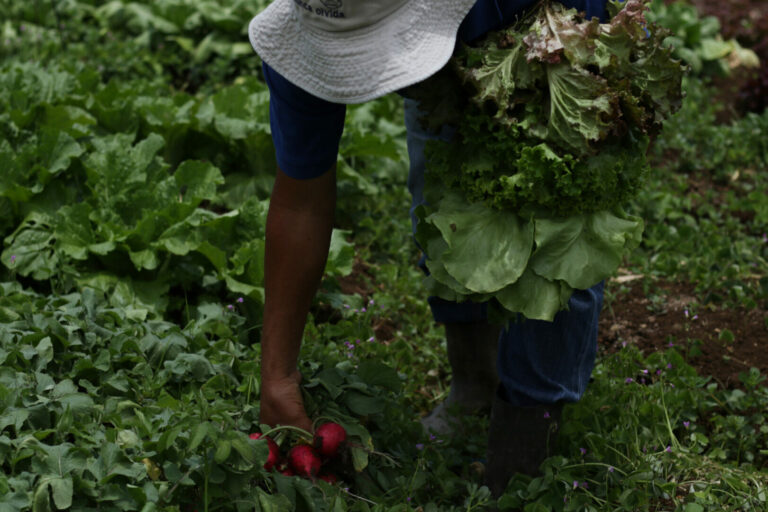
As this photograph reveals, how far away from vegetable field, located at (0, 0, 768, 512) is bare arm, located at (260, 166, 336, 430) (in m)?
0.09

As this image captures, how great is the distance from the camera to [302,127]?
233cm

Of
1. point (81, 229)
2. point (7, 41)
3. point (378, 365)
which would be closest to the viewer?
point (378, 365)

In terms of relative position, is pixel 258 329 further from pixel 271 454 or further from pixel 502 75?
pixel 502 75

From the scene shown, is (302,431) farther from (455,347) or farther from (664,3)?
(664,3)

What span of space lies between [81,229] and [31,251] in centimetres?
21

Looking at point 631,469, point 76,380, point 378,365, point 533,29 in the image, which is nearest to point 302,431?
point 378,365

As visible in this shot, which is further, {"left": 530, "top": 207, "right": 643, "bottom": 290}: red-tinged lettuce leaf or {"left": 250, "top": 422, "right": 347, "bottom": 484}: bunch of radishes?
{"left": 250, "top": 422, "right": 347, "bottom": 484}: bunch of radishes

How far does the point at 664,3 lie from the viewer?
750 centimetres

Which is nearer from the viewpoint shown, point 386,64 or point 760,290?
point 386,64

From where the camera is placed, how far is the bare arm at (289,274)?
2.49m

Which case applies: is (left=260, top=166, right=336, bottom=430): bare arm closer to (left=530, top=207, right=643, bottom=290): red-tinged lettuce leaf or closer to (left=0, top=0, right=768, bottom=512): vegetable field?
(left=0, top=0, right=768, bottom=512): vegetable field

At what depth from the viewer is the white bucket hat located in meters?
1.97

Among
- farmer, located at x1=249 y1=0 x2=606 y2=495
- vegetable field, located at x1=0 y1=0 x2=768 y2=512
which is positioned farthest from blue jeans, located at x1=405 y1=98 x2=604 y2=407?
vegetable field, located at x1=0 y1=0 x2=768 y2=512

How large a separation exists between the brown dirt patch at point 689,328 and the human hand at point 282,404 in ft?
4.89
